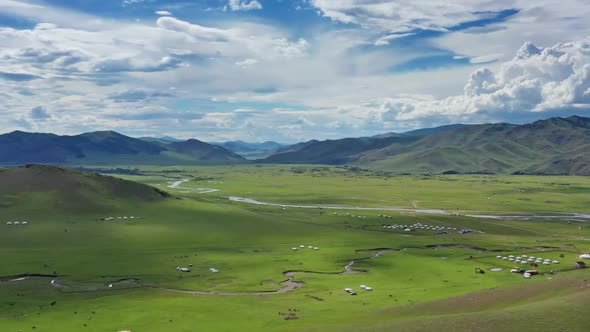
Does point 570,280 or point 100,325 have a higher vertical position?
point 570,280

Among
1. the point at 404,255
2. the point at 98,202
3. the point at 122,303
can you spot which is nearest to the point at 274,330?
the point at 122,303

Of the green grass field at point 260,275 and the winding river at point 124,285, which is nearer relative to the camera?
the green grass field at point 260,275

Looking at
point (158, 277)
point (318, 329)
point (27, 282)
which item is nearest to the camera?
point (318, 329)

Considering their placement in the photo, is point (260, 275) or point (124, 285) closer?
point (124, 285)

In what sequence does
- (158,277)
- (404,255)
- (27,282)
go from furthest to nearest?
(404,255)
(158,277)
(27,282)

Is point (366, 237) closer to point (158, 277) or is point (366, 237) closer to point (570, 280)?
point (158, 277)

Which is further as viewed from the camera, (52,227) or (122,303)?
(52,227)

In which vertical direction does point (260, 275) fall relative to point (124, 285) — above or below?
below

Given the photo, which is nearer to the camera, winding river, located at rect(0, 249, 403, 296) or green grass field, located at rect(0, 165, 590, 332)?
green grass field, located at rect(0, 165, 590, 332)
